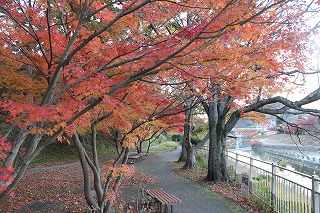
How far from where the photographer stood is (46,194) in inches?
426

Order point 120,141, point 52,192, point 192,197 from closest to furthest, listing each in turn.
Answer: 1. point 120,141
2. point 192,197
3. point 52,192

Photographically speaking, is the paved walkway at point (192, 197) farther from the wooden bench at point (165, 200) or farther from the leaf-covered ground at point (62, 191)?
the wooden bench at point (165, 200)

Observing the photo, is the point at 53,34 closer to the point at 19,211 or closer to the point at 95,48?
the point at 95,48

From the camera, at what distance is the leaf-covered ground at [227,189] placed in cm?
871

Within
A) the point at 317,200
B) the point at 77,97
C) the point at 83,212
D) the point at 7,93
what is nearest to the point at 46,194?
the point at 83,212

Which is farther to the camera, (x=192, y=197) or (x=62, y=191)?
(x=62, y=191)

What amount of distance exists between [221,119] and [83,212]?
24.3 feet

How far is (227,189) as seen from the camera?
1121 cm

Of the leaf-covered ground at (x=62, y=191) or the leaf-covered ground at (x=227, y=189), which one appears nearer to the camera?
the leaf-covered ground at (x=227, y=189)

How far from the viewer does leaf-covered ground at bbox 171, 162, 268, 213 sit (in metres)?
8.71

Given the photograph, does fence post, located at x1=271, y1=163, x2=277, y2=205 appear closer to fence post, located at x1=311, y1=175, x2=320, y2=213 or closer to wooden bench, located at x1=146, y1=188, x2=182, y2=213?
fence post, located at x1=311, y1=175, x2=320, y2=213

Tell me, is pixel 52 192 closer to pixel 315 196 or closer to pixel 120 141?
pixel 120 141

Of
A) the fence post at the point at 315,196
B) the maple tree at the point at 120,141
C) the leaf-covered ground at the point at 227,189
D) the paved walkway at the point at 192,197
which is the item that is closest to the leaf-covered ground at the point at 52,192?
the paved walkway at the point at 192,197

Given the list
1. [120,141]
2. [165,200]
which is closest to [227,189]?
[165,200]
